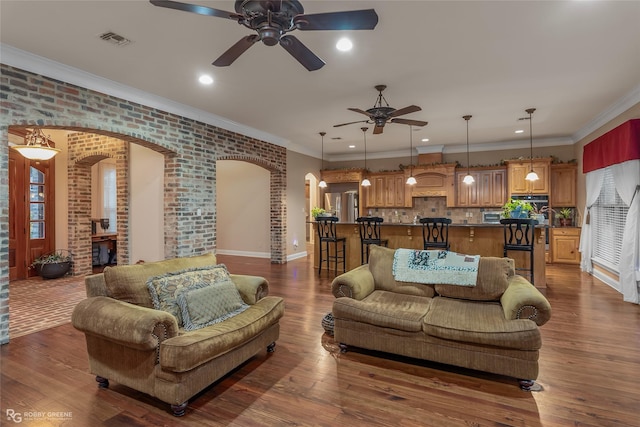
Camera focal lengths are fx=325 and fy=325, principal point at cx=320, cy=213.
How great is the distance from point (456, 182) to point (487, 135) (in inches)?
55.3

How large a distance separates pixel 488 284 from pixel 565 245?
554 cm

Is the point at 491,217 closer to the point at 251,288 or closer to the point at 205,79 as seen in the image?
the point at 251,288

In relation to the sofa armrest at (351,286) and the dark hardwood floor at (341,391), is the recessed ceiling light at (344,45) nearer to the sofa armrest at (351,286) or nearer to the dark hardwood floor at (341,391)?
the sofa armrest at (351,286)

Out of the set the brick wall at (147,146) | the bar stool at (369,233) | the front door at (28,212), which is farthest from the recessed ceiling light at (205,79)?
the front door at (28,212)

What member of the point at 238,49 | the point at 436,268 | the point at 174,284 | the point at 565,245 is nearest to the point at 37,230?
the point at 174,284

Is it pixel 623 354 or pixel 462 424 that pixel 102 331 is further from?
pixel 623 354

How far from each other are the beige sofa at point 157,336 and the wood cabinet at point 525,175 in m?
7.03

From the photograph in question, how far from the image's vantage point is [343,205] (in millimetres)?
9578

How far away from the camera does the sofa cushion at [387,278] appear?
3.38 metres

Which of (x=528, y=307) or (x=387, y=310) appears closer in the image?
(x=528, y=307)

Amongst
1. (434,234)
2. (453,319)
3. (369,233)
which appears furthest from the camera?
(369,233)

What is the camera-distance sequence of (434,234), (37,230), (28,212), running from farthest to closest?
(37,230), (28,212), (434,234)

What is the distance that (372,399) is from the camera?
232 centimetres

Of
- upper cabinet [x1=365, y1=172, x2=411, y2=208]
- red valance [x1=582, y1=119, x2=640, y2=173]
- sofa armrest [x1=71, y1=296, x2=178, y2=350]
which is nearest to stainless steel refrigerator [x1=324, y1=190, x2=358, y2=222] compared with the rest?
upper cabinet [x1=365, y1=172, x2=411, y2=208]
